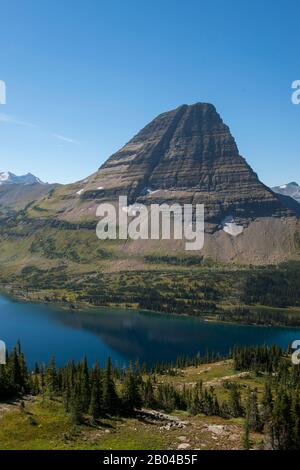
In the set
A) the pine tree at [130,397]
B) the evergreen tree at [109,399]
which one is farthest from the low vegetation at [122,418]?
the pine tree at [130,397]

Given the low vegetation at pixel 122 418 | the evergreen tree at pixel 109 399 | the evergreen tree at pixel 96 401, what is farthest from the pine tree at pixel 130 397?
the evergreen tree at pixel 96 401

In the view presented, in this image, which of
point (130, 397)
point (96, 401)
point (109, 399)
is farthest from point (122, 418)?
point (130, 397)

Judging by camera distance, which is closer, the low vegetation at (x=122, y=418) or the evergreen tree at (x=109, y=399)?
the low vegetation at (x=122, y=418)

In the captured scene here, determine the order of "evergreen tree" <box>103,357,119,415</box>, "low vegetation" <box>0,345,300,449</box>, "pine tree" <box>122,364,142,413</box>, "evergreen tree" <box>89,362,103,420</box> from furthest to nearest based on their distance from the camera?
"pine tree" <box>122,364,142,413</box>
"evergreen tree" <box>103,357,119,415</box>
"evergreen tree" <box>89,362,103,420</box>
"low vegetation" <box>0,345,300,449</box>

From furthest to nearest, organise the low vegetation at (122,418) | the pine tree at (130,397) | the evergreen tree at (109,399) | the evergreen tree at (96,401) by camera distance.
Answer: the pine tree at (130,397) < the evergreen tree at (109,399) < the evergreen tree at (96,401) < the low vegetation at (122,418)

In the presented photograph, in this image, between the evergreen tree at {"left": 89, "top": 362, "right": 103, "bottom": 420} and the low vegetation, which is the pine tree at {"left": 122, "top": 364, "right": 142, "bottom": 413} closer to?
the low vegetation

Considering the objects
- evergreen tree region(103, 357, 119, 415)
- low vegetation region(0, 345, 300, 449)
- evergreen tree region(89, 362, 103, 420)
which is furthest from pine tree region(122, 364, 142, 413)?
evergreen tree region(89, 362, 103, 420)

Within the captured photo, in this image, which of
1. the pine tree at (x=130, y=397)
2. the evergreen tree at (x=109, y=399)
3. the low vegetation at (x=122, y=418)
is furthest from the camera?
the pine tree at (x=130, y=397)

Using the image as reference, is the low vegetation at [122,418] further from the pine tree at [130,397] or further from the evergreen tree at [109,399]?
the pine tree at [130,397]

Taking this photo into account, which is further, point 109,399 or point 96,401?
point 109,399

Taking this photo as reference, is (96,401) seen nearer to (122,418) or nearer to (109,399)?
(109,399)
